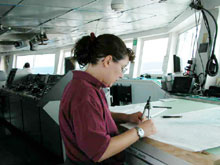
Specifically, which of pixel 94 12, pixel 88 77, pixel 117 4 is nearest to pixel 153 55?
pixel 94 12

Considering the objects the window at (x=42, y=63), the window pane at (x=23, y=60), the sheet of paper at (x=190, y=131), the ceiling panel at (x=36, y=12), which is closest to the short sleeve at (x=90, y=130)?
the sheet of paper at (x=190, y=131)

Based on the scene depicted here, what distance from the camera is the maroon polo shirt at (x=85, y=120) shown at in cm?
77

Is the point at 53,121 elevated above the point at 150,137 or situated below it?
below

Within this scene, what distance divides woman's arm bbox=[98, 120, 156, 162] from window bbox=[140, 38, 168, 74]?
4.95 metres

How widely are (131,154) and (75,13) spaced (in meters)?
3.77

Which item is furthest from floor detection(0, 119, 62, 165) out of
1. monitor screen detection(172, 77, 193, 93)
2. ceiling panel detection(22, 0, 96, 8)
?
ceiling panel detection(22, 0, 96, 8)

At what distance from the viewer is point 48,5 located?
3701mm

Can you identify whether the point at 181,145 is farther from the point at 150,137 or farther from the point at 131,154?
the point at 131,154

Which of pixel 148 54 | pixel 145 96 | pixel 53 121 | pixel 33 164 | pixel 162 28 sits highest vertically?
pixel 162 28

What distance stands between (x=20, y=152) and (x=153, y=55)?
450 cm

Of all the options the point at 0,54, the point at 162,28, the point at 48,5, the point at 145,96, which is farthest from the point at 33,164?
the point at 0,54

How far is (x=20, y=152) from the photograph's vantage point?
3061mm

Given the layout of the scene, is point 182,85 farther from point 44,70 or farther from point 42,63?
point 42,63

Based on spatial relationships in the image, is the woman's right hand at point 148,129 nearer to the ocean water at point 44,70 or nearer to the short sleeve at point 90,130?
the short sleeve at point 90,130
